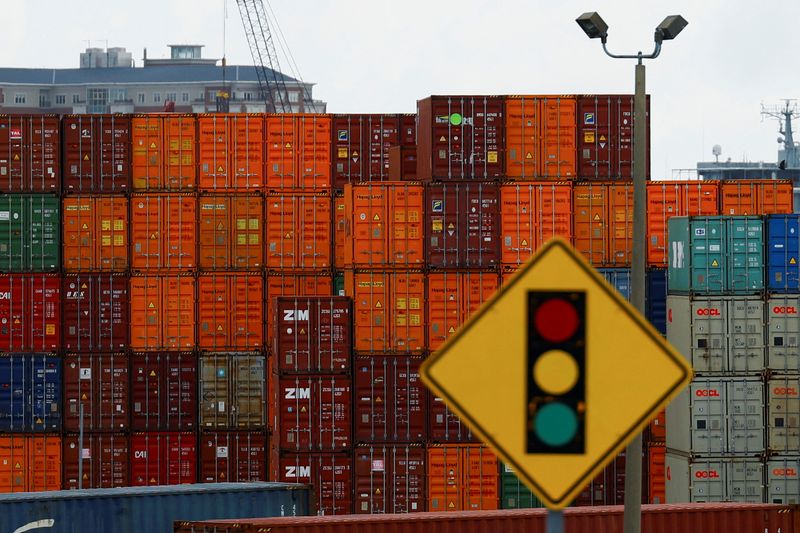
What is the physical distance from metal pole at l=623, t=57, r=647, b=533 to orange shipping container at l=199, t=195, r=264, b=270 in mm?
24106

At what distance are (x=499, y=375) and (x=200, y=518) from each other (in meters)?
23.5

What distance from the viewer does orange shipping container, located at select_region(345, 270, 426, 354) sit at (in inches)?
1502

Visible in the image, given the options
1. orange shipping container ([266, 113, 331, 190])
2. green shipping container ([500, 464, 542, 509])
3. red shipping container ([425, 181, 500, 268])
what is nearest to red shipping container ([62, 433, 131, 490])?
orange shipping container ([266, 113, 331, 190])

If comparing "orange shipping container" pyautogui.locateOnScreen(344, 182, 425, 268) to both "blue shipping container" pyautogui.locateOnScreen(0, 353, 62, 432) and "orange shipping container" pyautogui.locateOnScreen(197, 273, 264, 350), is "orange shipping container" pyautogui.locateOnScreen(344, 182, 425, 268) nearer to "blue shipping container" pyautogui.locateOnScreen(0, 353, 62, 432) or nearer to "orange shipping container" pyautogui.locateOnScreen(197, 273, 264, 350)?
"orange shipping container" pyautogui.locateOnScreen(197, 273, 264, 350)

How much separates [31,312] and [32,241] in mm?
1949

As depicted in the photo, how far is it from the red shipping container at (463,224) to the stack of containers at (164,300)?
8136 millimetres

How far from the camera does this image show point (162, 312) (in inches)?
1692

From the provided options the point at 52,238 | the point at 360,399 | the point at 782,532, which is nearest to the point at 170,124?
the point at 52,238

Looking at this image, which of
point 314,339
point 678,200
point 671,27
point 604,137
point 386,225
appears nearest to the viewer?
point 671,27

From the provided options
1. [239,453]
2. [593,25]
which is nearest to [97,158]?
[239,453]

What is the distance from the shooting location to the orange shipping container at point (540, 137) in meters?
38.8

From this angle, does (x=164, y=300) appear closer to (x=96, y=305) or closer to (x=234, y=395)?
(x=96, y=305)

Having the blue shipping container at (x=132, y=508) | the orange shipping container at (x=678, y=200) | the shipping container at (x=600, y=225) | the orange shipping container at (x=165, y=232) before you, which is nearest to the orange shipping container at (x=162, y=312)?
the orange shipping container at (x=165, y=232)

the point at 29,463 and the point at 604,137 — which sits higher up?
the point at 604,137
